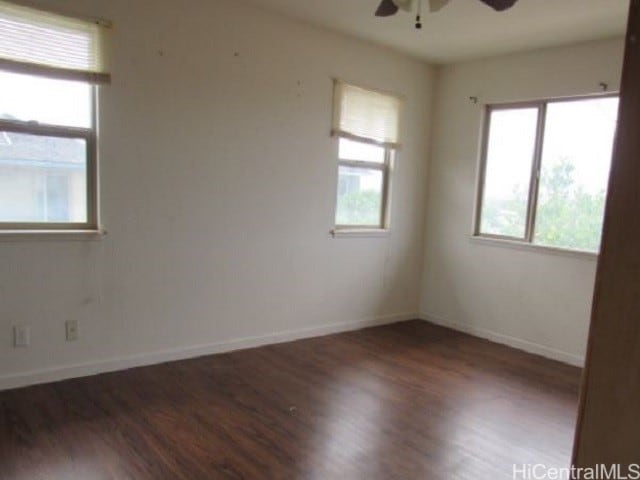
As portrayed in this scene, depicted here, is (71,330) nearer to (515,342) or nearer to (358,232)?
(358,232)

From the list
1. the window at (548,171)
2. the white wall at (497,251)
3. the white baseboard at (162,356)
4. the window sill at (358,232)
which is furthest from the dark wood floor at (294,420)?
the window at (548,171)

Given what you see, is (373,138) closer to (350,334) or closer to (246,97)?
(246,97)

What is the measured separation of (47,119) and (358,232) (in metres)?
2.65

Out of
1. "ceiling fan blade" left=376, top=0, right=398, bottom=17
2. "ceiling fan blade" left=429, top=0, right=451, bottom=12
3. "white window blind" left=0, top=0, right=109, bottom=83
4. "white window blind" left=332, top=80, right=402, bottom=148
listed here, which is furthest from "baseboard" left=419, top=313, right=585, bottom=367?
"white window blind" left=0, top=0, right=109, bottom=83

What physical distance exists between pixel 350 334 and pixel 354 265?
0.65 meters

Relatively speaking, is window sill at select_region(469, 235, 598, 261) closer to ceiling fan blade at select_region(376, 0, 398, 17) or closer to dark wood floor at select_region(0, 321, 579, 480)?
dark wood floor at select_region(0, 321, 579, 480)

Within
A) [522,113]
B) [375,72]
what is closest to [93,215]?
[375,72]

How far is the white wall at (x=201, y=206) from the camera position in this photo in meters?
2.99

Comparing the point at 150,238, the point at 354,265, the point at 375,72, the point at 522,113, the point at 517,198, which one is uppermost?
the point at 375,72

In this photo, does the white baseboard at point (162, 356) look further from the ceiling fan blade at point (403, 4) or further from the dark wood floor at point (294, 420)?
the ceiling fan blade at point (403, 4)

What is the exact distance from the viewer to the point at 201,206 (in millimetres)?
3465

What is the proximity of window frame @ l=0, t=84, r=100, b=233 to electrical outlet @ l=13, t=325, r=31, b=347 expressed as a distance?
59cm

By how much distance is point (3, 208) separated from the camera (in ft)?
9.11

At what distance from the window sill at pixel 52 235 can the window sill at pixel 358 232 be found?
6.48ft
